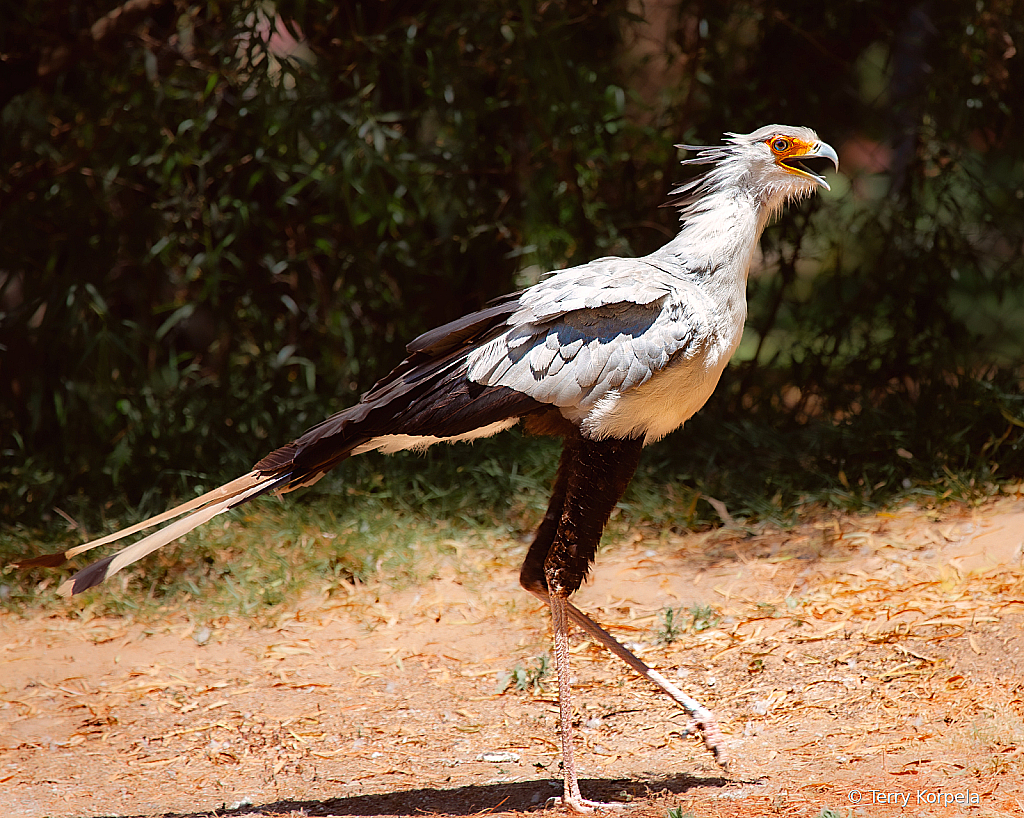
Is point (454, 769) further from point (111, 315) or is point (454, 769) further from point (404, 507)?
point (111, 315)

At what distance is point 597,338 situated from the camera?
265cm

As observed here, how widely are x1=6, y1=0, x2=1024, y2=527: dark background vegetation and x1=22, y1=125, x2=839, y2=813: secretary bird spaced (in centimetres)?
158

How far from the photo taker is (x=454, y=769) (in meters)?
2.84

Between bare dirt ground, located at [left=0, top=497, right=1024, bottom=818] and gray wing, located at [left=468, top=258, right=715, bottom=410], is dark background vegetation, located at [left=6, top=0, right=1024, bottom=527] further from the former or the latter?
gray wing, located at [left=468, top=258, right=715, bottom=410]

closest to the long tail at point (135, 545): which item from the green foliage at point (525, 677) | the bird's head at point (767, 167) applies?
the green foliage at point (525, 677)

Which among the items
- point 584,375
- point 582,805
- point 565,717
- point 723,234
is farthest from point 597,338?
point 582,805

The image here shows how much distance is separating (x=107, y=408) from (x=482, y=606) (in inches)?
82.3

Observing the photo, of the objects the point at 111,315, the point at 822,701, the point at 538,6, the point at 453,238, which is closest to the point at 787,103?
the point at 538,6

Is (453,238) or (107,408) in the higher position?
(453,238)

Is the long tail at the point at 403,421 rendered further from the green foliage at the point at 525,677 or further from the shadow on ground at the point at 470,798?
the green foliage at the point at 525,677

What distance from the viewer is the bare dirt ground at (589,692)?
265 cm

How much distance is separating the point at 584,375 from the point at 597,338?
11cm

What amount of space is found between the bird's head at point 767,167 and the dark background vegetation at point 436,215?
149 cm

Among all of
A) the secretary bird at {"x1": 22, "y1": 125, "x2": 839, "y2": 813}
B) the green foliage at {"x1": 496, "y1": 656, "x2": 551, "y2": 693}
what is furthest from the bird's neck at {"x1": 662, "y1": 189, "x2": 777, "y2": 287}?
the green foliage at {"x1": 496, "y1": 656, "x2": 551, "y2": 693}
